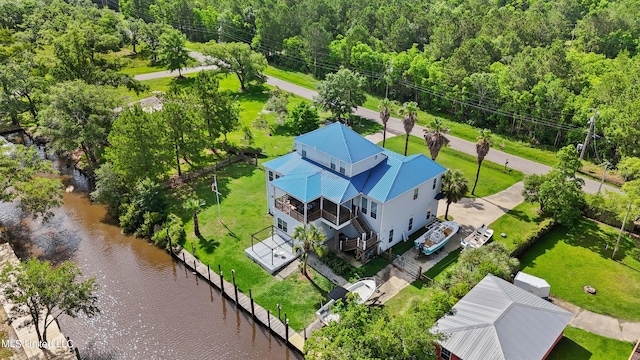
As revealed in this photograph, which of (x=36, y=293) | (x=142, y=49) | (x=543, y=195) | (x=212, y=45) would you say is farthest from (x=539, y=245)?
(x=142, y=49)

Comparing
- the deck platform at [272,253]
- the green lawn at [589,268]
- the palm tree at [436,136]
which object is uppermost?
the palm tree at [436,136]

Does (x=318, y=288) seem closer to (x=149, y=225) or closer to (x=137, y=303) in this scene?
(x=137, y=303)

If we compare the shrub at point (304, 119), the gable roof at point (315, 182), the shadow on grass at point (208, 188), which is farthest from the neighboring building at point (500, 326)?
the shrub at point (304, 119)

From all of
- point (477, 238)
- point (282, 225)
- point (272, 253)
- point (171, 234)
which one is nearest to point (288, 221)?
point (282, 225)

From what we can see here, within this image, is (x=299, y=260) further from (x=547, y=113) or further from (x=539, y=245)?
(x=547, y=113)

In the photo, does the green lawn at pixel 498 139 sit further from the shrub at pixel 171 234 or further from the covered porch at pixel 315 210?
the shrub at pixel 171 234
